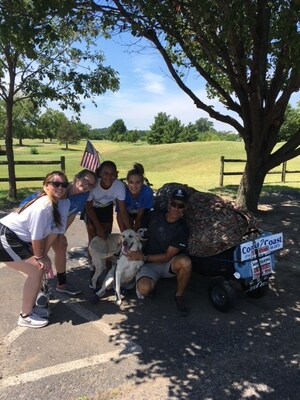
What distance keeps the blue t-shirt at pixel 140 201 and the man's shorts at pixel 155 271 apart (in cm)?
89

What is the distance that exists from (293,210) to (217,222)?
6.54 m

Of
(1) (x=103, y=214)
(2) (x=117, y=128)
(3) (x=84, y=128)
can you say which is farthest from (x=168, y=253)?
(2) (x=117, y=128)

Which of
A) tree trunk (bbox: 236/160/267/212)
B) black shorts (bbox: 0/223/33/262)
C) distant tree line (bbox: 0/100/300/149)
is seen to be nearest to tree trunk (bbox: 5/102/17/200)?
distant tree line (bbox: 0/100/300/149)

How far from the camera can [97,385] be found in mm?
3391

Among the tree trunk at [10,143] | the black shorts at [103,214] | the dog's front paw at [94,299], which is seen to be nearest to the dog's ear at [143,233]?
the black shorts at [103,214]

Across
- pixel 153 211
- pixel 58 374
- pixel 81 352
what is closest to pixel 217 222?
pixel 153 211

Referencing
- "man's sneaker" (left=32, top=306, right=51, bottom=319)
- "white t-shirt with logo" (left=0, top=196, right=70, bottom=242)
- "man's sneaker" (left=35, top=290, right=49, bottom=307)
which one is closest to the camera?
"white t-shirt with logo" (left=0, top=196, right=70, bottom=242)

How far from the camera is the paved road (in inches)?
133

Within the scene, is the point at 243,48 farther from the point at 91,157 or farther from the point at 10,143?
the point at 10,143

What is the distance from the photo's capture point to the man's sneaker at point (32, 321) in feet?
14.1

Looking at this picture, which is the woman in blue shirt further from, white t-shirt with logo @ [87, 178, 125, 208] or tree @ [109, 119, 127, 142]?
tree @ [109, 119, 127, 142]

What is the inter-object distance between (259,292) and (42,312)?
2.74 meters

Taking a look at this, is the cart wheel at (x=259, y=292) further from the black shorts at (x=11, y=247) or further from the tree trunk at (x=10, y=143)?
the tree trunk at (x=10, y=143)

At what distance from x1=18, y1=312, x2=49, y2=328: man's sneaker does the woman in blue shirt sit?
1.65 metres
